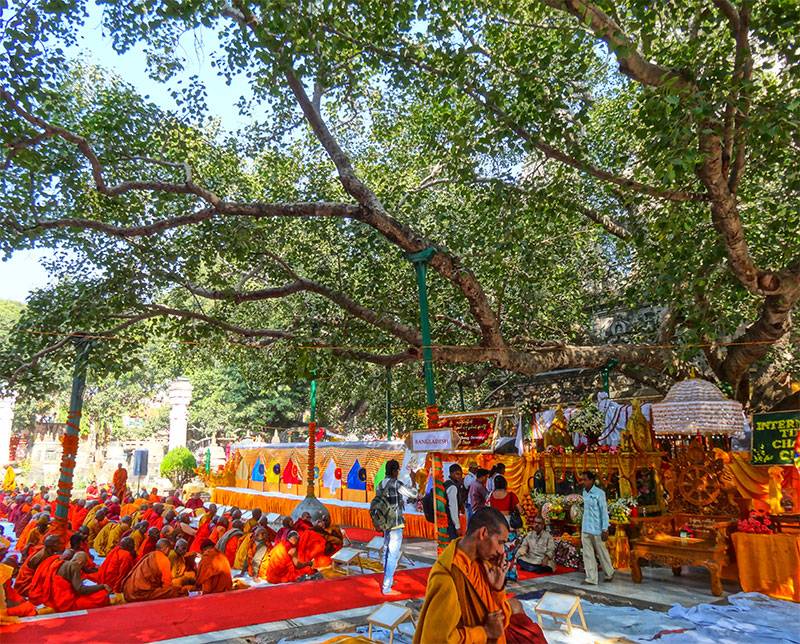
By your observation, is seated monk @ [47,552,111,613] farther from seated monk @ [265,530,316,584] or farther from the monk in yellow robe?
the monk in yellow robe

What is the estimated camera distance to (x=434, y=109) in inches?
463

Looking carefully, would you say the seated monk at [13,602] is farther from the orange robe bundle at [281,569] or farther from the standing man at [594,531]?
the standing man at [594,531]

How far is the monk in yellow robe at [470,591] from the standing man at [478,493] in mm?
6042

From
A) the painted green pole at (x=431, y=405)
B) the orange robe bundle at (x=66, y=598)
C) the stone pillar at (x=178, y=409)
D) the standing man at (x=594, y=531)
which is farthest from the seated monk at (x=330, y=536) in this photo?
the stone pillar at (x=178, y=409)

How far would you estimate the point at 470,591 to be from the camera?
11.1ft

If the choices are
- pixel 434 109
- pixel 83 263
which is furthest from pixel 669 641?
pixel 83 263

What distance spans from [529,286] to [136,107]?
8539 millimetres

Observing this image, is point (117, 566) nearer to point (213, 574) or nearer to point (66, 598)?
point (66, 598)

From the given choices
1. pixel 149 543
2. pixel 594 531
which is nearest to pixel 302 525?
pixel 149 543

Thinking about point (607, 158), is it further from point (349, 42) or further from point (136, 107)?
point (136, 107)

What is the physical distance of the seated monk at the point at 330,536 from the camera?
10477mm

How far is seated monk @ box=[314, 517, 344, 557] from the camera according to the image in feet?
34.4

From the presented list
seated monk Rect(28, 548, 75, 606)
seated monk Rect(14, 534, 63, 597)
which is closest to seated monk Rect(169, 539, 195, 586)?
seated monk Rect(28, 548, 75, 606)

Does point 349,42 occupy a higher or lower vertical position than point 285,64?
higher
